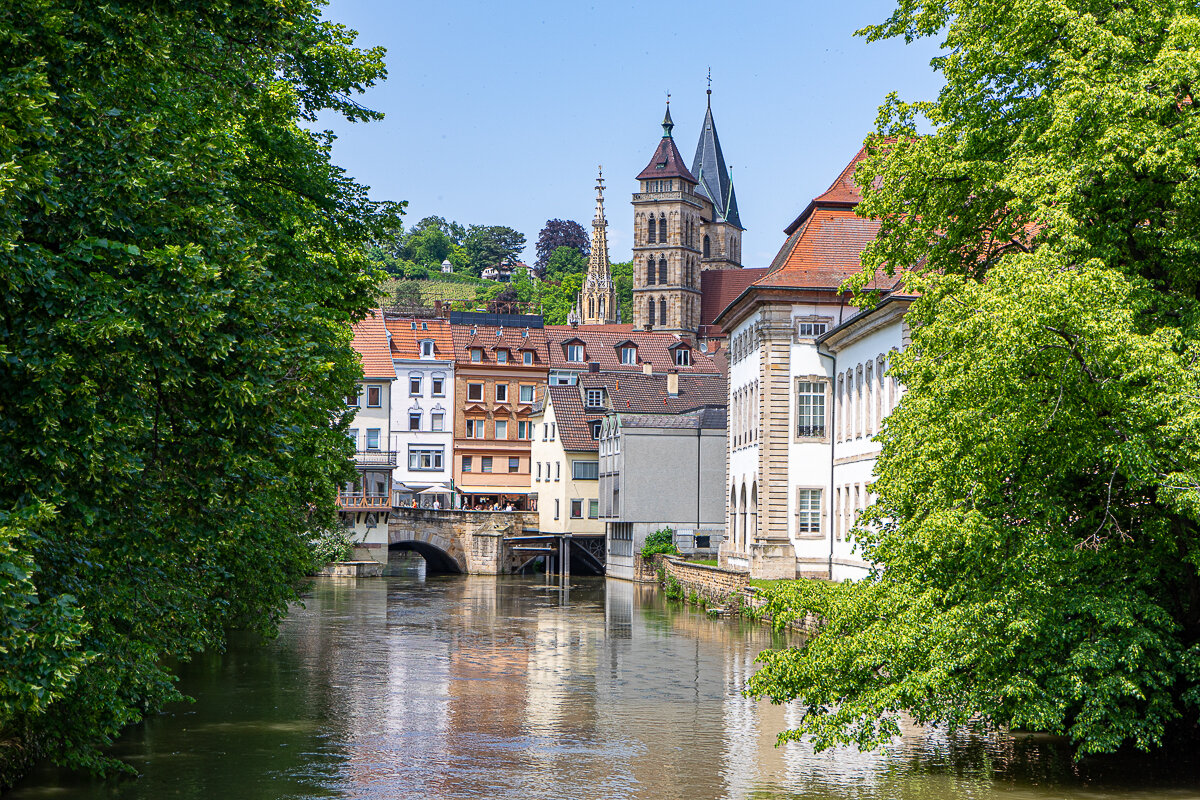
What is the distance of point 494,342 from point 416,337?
17.1 ft

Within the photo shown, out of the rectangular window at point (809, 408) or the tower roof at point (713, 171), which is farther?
the tower roof at point (713, 171)

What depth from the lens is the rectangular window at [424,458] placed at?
84188 millimetres

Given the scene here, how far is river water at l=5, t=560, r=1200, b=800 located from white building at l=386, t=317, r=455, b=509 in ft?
159

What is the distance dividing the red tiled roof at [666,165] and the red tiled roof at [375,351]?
63.9 meters

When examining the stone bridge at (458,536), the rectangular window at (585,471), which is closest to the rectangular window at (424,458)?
the stone bridge at (458,536)

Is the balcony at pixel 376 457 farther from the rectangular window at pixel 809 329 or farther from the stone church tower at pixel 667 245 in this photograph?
the stone church tower at pixel 667 245

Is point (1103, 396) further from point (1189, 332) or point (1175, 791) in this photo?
point (1175, 791)

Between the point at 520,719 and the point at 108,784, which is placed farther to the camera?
the point at 520,719

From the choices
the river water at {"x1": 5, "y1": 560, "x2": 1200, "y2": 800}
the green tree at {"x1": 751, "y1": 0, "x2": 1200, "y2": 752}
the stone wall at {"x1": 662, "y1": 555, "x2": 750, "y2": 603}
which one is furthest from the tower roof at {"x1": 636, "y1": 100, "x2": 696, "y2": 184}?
the green tree at {"x1": 751, "y1": 0, "x2": 1200, "y2": 752}

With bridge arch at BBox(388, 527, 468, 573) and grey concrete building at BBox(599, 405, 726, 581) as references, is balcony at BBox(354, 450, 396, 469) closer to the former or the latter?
bridge arch at BBox(388, 527, 468, 573)

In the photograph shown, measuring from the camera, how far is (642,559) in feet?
209

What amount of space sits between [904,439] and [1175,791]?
197 inches

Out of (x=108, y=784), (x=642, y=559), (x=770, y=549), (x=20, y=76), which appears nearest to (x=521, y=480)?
(x=642, y=559)

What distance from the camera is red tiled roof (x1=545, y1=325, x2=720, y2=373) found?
90.9 meters
